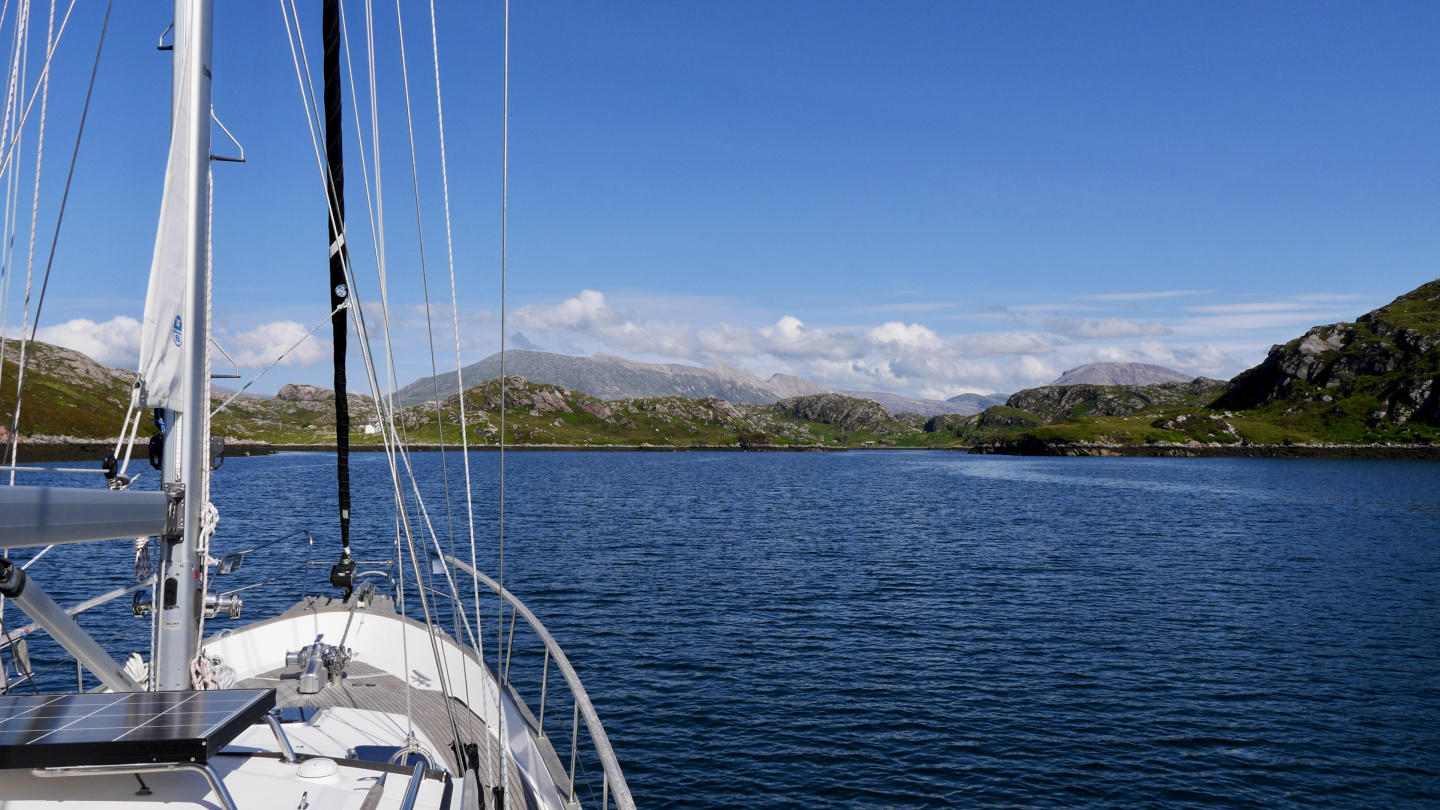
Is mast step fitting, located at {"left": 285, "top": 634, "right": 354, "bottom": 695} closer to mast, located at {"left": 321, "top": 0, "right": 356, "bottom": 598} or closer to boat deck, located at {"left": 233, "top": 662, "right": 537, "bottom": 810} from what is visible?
boat deck, located at {"left": 233, "top": 662, "right": 537, "bottom": 810}

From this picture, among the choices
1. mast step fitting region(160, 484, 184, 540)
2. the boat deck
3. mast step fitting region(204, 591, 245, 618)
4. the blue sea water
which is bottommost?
the blue sea water

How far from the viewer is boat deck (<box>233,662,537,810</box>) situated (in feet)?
41.4

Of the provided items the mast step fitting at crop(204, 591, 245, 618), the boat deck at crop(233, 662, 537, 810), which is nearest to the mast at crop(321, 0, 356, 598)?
the mast step fitting at crop(204, 591, 245, 618)

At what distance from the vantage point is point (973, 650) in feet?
98.5

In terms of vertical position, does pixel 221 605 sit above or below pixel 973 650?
above

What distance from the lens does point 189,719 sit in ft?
20.1

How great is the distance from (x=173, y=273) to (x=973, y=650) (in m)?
28.9

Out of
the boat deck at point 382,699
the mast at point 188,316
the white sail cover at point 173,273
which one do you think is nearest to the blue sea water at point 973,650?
the boat deck at point 382,699

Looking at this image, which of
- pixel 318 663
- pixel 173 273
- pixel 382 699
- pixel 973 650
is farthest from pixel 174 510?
pixel 973 650

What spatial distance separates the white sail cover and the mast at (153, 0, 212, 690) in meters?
0.01

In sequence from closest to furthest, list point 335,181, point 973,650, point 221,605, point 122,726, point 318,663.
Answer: point 122,726, point 335,181, point 221,605, point 318,663, point 973,650

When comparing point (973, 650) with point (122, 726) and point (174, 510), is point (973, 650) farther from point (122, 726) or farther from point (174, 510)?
point (122, 726)

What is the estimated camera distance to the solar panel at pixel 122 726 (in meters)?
5.51

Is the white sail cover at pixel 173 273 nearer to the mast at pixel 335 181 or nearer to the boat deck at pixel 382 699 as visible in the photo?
the mast at pixel 335 181
